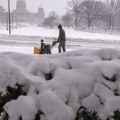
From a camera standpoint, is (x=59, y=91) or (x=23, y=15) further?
(x=23, y=15)

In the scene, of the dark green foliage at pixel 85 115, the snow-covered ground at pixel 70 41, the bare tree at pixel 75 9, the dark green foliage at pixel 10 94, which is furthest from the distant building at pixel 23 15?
the dark green foliage at pixel 85 115

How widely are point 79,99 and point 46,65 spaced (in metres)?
0.56

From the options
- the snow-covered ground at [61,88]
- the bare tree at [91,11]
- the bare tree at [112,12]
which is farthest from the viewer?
the bare tree at [112,12]

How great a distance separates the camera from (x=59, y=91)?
118 inches

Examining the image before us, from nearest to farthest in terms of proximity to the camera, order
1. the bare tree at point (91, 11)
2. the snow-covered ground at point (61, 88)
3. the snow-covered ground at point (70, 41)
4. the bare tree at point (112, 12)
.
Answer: the snow-covered ground at point (61, 88)
the snow-covered ground at point (70, 41)
the bare tree at point (91, 11)
the bare tree at point (112, 12)

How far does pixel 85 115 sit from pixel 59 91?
14.6 inches

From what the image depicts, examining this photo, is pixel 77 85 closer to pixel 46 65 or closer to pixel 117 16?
pixel 46 65

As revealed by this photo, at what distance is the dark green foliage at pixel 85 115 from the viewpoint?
2.96 m

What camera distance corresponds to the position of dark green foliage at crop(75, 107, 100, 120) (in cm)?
296

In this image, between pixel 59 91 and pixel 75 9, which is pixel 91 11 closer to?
pixel 75 9

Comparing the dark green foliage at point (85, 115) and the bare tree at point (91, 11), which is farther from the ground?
the bare tree at point (91, 11)

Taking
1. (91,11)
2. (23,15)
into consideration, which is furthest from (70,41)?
(23,15)

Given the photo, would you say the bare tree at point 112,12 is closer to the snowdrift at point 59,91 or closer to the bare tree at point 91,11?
the bare tree at point 91,11

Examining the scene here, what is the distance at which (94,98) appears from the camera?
2984mm
